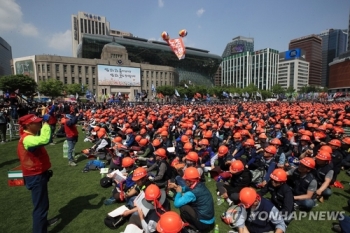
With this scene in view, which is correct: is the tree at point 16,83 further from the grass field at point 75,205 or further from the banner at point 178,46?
the grass field at point 75,205

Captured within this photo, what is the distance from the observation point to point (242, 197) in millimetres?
3523

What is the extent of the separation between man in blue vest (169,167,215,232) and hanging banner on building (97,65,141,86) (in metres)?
70.1

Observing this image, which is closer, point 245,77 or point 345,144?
point 345,144

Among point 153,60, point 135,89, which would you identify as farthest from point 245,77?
point 135,89

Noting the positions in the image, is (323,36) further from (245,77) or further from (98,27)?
(98,27)

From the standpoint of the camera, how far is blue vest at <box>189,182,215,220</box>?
13.5 feet

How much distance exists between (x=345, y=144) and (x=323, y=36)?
9825 inches

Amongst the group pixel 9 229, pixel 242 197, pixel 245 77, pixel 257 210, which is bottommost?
pixel 9 229

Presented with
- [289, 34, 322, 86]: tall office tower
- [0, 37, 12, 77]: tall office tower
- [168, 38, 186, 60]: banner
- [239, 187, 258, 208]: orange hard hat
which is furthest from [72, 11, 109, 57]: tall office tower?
[289, 34, 322, 86]: tall office tower

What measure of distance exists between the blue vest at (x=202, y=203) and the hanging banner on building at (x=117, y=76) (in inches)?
2766

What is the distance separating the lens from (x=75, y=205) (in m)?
5.76

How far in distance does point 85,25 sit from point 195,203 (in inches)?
5889

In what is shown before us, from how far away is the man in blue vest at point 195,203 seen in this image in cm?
407

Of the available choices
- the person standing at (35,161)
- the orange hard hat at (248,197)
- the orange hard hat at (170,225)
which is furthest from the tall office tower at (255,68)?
the orange hard hat at (170,225)
